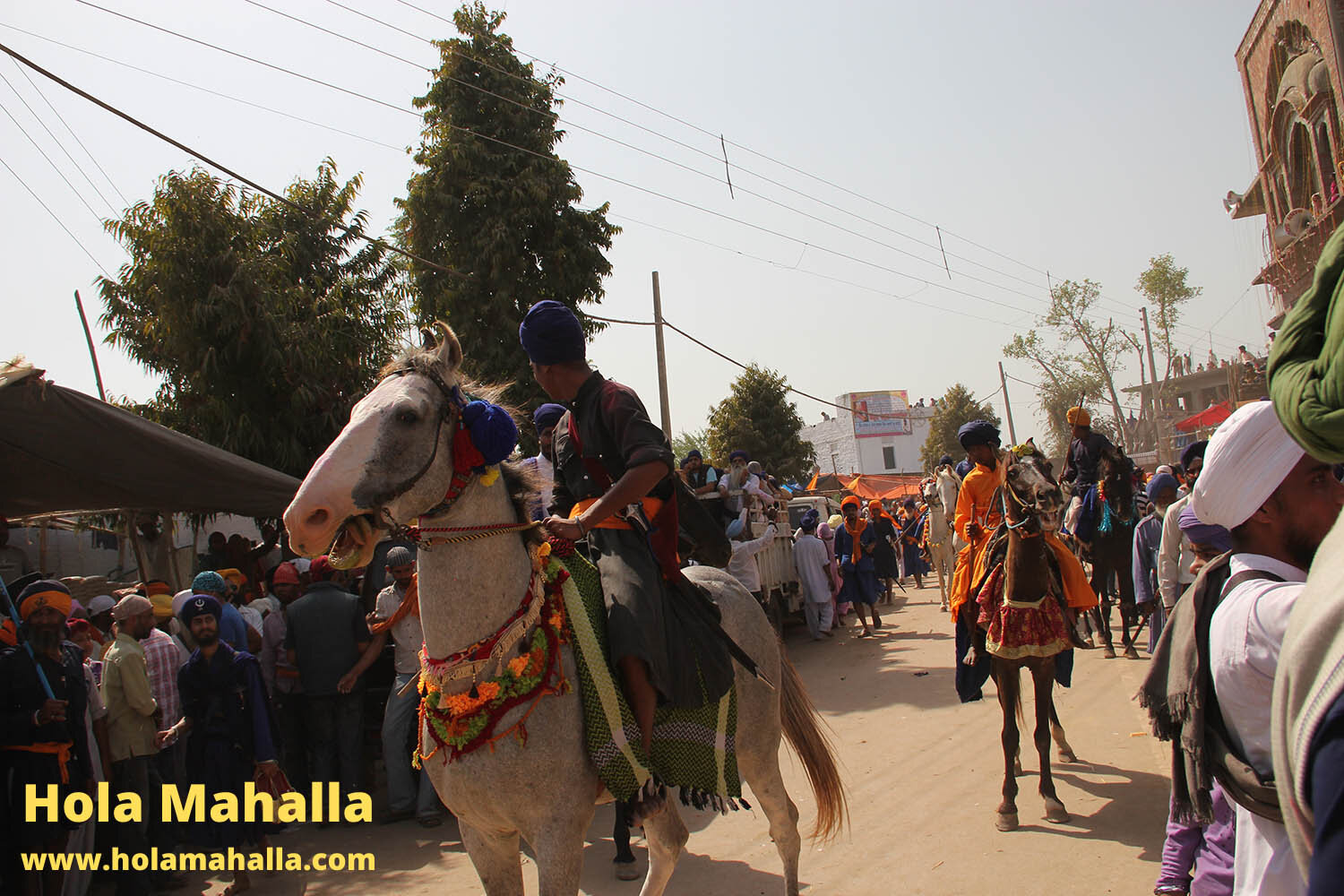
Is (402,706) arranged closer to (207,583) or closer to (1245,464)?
(207,583)

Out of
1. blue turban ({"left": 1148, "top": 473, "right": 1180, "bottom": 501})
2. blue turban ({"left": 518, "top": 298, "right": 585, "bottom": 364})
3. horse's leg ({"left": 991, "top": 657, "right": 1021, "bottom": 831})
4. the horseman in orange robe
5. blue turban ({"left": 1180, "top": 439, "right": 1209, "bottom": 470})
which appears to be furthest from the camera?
blue turban ({"left": 1148, "top": 473, "right": 1180, "bottom": 501})

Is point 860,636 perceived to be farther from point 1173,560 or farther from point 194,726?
point 194,726

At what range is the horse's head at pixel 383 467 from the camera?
2.68 m

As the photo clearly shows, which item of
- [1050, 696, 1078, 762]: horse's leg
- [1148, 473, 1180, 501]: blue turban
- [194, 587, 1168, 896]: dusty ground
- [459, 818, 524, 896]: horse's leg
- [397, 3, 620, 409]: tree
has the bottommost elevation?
[194, 587, 1168, 896]: dusty ground

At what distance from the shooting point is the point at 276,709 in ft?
25.4

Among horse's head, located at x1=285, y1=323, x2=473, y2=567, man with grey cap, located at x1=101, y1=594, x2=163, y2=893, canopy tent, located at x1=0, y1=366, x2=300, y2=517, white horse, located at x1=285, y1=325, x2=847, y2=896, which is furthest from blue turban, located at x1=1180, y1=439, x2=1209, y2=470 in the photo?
canopy tent, located at x1=0, y1=366, x2=300, y2=517

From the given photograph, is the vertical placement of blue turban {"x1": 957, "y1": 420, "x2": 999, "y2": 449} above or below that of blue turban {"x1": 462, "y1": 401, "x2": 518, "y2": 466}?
above

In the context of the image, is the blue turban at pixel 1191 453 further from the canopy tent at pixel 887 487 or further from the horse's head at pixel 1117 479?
the canopy tent at pixel 887 487

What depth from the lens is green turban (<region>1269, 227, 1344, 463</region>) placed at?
44.1 inches

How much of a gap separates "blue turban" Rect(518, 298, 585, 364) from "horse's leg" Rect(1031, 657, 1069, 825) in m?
4.16

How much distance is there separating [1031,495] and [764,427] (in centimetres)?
3202

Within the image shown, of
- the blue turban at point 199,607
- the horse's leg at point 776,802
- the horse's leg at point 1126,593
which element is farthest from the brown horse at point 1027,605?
the blue turban at point 199,607

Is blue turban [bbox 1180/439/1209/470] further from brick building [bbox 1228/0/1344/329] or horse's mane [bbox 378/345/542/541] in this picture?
brick building [bbox 1228/0/1344/329]

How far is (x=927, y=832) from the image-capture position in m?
5.70
